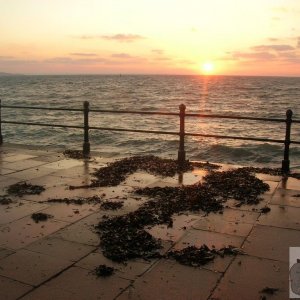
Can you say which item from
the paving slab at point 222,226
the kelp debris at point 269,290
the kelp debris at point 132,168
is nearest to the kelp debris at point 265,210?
the paving slab at point 222,226

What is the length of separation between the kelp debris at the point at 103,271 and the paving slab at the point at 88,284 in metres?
0.06

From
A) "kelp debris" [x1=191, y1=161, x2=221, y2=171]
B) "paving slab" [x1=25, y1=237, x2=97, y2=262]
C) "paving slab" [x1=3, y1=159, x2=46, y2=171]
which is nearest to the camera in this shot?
"paving slab" [x1=25, y1=237, x2=97, y2=262]

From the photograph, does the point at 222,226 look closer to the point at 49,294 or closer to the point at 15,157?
the point at 49,294

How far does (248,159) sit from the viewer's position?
64.3 feet

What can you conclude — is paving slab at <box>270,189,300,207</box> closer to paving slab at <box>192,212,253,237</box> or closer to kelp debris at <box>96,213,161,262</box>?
paving slab at <box>192,212,253,237</box>

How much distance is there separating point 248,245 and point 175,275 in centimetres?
122

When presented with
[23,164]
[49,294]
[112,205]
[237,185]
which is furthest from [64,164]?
[49,294]

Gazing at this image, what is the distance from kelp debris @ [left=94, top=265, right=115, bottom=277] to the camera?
172 inches

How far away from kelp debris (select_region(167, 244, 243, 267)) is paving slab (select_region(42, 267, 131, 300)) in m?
0.78

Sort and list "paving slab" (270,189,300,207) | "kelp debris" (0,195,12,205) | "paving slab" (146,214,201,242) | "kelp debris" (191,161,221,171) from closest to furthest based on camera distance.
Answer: "paving slab" (146,214,201,242), "kelp debris" (0,195,12,205), "paving slab" (270,189,300,207), "kelp debris" (191,161,221,171)

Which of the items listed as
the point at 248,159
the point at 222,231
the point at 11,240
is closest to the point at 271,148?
the point at 248,159

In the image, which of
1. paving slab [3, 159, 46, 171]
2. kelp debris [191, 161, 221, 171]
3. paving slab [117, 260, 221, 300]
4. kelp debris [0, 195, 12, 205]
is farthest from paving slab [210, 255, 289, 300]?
paving slab [3, 159, 46, 171]

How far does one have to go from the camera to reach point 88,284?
13.7 ft

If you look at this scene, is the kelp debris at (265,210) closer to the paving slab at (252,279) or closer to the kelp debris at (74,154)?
the paving slab at (252,279)
